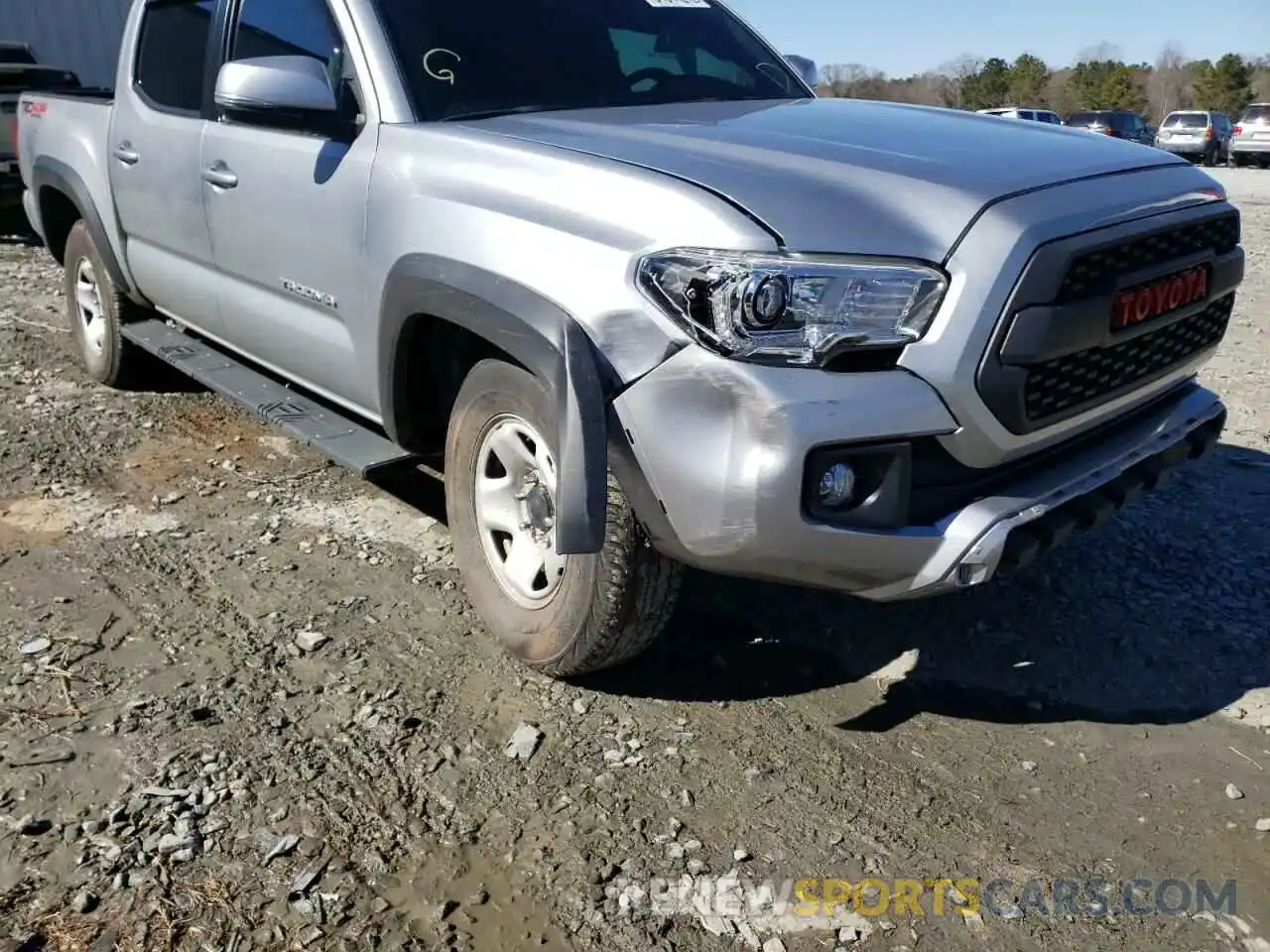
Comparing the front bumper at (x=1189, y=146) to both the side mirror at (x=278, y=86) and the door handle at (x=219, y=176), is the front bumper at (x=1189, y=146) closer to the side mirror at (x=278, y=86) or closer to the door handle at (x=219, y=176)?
the door handle at (x=219, y=176)

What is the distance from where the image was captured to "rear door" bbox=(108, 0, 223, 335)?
4.22 metres

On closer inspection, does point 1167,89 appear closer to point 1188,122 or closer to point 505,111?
point 1188,122

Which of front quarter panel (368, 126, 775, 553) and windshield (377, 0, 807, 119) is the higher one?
windshield (377, 0, 807, 119)

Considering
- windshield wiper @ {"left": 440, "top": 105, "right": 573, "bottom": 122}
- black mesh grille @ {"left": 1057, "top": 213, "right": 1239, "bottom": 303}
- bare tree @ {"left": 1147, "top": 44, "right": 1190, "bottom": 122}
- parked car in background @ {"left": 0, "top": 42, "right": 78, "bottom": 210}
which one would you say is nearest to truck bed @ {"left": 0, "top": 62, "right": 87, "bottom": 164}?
parked car in background @ {"left": 0, "top": 42, "right": 78, "bottom": 210}

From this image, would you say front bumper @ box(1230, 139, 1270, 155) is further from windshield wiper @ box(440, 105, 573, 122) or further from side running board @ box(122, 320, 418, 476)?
windshield wiper @ box(440, 105, 573, 122)

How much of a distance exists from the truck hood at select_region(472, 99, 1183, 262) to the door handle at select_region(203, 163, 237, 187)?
1225mm

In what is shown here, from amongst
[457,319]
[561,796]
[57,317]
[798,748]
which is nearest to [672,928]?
[561,796]

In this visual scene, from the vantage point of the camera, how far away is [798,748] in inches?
110

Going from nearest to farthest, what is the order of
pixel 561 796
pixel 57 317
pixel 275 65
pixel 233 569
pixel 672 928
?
pixel 672 928 → pixel 561 796 → pixel 275 65 → pixel 233 569 → pixel 57 317

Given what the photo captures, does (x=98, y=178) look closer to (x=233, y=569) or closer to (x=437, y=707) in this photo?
(x=233, y=569)

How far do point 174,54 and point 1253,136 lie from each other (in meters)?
30.4

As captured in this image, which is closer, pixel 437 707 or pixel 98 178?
pixel 437 707

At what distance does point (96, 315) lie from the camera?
18.6 ft

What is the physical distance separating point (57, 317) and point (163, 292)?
10.7 ft
